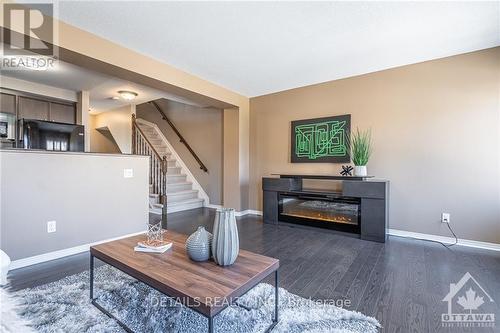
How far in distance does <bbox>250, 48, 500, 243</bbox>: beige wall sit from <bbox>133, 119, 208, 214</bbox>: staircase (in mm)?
3080

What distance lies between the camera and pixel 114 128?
6512 millimetres

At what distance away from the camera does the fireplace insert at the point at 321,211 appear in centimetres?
345

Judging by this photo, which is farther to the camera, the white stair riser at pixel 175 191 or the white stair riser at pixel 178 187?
the white stair riser at pixel 178 187

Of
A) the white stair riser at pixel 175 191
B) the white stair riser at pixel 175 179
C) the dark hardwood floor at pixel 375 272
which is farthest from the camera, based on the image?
the white stair riser at pixel 175 179

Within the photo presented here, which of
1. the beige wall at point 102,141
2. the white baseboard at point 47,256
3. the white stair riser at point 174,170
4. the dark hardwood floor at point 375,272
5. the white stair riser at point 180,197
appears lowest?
the dark hardwood floor at point 375,272

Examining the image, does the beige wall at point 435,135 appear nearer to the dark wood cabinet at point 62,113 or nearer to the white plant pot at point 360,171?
the white plant pot at point 360,171

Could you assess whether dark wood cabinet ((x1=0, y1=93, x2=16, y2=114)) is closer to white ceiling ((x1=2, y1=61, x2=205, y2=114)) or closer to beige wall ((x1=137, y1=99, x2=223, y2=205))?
white ceiling ((x1=2, y1=61, x2=205, y2=114))

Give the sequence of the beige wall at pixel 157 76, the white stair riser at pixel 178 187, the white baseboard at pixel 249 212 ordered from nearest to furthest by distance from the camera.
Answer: the beige wall at pixel 157 76, the white baseboard at pixel 249 212, the white stair riser at pixel 178 187

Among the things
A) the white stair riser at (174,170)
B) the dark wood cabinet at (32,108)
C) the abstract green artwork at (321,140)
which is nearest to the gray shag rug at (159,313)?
the abstract green artwork at (321,140)

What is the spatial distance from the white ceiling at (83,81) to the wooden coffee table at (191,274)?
10.4ft

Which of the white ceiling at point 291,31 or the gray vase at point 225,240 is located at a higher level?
the white ceiling at point 291,31

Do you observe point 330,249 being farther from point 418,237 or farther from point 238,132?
point 238,132

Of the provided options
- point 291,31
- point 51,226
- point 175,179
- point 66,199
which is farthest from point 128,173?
point 291,31

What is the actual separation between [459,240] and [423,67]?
2312 mm
